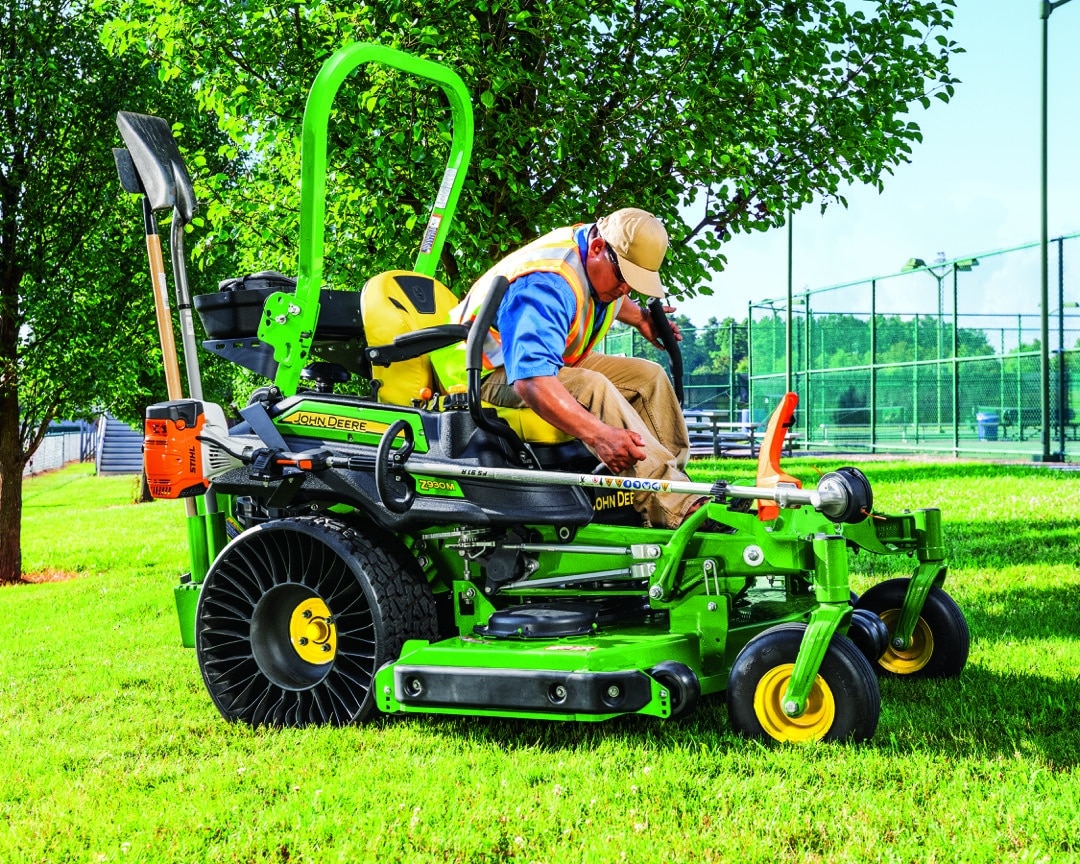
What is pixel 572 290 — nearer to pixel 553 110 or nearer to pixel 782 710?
pixel 782 710

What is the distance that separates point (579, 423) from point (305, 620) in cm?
138

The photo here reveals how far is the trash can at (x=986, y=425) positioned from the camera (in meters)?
24.6

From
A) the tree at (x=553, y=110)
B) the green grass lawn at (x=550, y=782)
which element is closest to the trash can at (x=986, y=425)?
the tree at (x=553, y=110)

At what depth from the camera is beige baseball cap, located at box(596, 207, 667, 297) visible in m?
4.87

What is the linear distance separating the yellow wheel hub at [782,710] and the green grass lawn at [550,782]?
0.08m

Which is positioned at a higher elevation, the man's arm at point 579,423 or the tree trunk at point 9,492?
the man's arm at point 579,423

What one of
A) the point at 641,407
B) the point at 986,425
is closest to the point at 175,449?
the point at 641,407

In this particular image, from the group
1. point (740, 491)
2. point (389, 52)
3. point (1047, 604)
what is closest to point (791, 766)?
point (740, 491)

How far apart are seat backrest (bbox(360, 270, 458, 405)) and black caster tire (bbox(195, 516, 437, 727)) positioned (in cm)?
81

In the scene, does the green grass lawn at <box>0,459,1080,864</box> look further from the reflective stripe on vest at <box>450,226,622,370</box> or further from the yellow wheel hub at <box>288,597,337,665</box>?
the reflective stripe on vest at <box>450,226,622,370</box>

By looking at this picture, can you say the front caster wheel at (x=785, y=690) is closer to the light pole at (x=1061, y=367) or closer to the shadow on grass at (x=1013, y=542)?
the shadow on grass at (x=1013, y=542)

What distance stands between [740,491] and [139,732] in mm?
2685

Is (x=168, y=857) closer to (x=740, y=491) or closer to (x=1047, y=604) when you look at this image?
(x=740, y=491)

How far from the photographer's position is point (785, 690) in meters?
4.02
